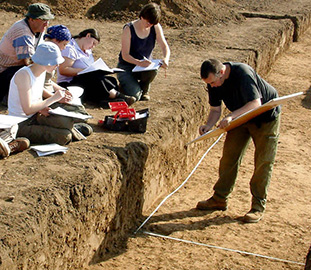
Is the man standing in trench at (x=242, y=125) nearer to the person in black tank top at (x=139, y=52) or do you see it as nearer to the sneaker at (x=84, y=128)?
the sneaker at (x=84, y=128)

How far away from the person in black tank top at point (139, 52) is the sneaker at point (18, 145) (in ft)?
7.60

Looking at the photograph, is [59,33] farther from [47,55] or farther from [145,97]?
[145,97]

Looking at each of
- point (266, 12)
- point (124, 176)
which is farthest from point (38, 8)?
point (266, 12)

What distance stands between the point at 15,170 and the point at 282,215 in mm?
3156

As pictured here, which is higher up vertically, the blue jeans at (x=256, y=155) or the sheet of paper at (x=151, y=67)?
the sheet of paper at (x=151, y=67)

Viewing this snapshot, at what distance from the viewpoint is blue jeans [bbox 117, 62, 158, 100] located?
730 centimetres

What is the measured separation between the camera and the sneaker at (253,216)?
6.06 m

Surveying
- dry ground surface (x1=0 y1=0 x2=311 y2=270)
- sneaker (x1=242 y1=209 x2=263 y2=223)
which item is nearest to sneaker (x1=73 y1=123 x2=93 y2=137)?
dry ground surface (x1=0 y1=0 x2=311 y2=270)

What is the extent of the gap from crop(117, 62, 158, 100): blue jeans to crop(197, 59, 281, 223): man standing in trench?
5.13 ft

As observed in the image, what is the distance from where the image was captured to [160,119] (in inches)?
268

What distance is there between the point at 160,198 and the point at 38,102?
1963 millimetres

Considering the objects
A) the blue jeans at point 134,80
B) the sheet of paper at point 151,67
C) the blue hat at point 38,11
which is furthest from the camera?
the blue jeans at point 134,80

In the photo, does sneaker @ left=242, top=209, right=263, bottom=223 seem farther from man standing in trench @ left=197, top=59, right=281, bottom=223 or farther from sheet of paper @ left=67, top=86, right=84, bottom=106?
sheet of paper @ left=67, top=86, right=84, bottom=106

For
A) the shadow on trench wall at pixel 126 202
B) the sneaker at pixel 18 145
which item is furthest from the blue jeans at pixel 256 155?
the sneaker at pixel 18 145
